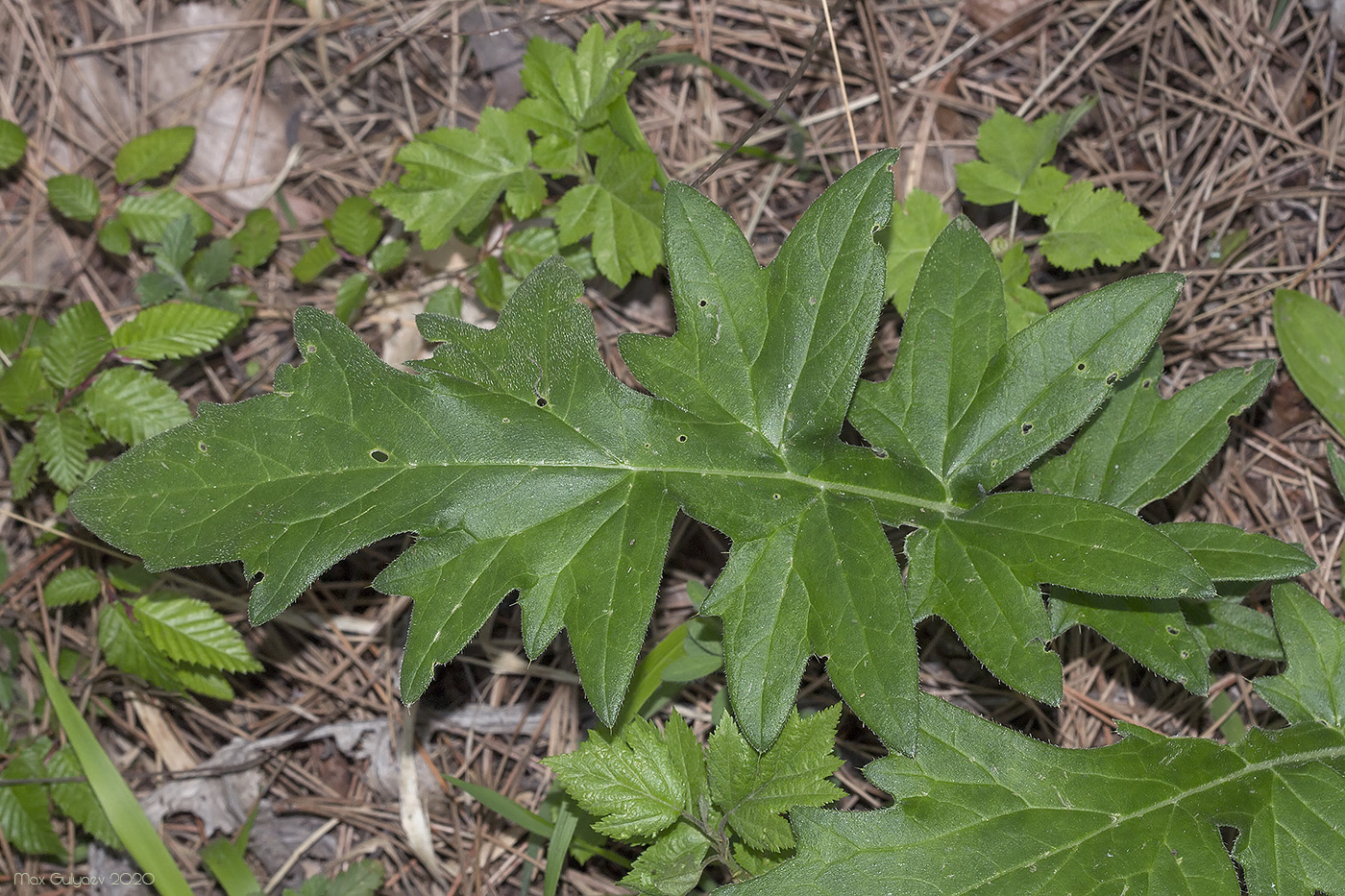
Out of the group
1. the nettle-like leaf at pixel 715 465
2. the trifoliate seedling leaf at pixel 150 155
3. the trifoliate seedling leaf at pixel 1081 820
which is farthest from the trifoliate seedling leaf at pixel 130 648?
the trifoliate seedling leaf at pixel 1081 820

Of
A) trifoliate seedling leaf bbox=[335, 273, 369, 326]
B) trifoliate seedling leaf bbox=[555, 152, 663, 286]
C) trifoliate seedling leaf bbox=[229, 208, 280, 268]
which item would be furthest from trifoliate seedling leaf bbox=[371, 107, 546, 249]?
trifoliate seedling leaf bbox=[229, 208, 280, 268]

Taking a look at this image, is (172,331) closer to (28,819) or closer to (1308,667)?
(28,819)

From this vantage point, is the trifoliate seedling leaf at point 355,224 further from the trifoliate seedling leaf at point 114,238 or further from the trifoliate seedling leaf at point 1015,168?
the trifoliate seedling leaf at point 1015,168

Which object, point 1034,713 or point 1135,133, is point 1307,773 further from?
point 1135,133

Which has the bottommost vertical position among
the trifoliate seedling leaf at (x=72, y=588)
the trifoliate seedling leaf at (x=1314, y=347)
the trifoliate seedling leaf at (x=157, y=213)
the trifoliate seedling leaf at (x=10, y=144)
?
the trifoliate seedling leaf at (x=72, y=588)

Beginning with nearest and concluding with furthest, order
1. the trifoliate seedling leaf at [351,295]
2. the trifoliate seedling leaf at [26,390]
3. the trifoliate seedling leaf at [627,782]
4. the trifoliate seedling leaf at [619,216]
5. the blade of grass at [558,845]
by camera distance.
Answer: the trifoliate seedling leaf at [627,782]
the blade of grass at [558,845]
the trifoliate seedling leaf at [619,216]
the trifoliate seedling leaf at [26,390]
the trifoliate seedling leaf at [351,295]

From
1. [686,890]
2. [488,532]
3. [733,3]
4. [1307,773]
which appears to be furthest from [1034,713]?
[733,3]

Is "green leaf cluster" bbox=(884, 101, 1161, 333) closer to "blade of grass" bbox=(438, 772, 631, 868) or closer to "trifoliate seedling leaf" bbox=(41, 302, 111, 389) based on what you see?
"blade of grass" bbox=(438, 772, 631, 868)
